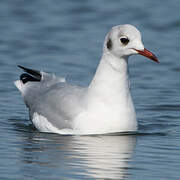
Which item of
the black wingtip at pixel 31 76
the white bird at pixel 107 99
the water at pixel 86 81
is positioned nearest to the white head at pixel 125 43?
the white bird at pixel 107 99

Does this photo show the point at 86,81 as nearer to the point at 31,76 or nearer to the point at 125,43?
the point at 31,76

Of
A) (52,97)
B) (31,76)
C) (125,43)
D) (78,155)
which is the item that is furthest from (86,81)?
(78,155)

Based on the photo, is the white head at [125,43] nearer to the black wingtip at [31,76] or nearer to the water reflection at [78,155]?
the water reflection at [78,155]

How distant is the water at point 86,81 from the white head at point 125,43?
113cm

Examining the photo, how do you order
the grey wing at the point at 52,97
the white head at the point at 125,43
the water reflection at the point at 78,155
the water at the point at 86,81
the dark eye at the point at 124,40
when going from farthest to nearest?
1. the grey wing at the point at 52,97
2. the dark eye at the point at 124,40
3. the white head at the point at 125,43
4. the water at the point at 86,81
5. the water reflection at the point at 78,155

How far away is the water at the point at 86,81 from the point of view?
8.27m

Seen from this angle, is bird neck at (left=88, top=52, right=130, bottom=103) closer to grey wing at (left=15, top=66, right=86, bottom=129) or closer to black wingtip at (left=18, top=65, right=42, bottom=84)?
grey wing at (left=15, top=66, right=86, bottom=129)

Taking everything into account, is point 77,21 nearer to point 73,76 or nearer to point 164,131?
point 73,76

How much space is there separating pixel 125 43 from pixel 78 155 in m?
1.63

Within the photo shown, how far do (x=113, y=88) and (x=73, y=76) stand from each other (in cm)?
445

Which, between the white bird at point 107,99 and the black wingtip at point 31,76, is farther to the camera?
the black wingtip at point 31,76

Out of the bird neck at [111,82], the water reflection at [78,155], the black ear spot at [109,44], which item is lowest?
the water reflection at [78,155]

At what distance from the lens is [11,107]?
11.8 m

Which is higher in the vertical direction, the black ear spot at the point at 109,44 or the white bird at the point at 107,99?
the black ear spot at the point at 109,44
